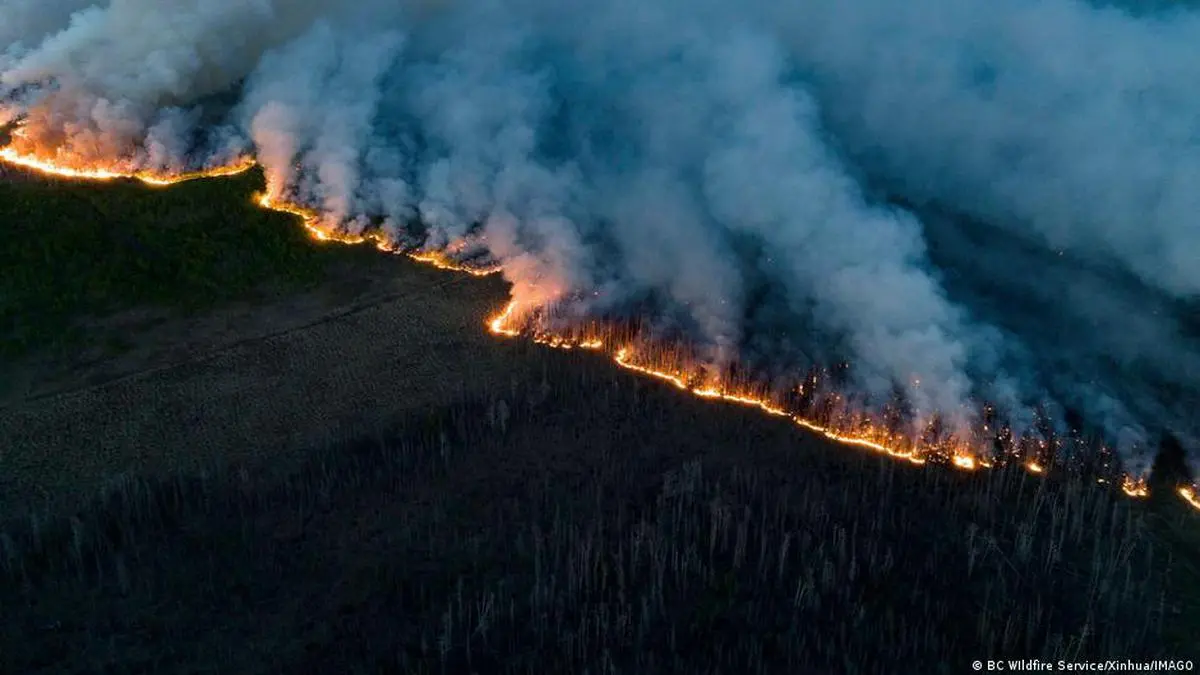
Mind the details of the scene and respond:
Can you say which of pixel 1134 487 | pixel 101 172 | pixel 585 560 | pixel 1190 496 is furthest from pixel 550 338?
pixel 101 172

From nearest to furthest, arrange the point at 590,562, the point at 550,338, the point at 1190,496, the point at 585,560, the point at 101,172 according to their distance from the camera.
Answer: the point at 585,560, the point at 590,562, the point at 1190,496, the point at 550,338, the point at 101,172

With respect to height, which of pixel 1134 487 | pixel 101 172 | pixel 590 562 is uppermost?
pixel 101 172

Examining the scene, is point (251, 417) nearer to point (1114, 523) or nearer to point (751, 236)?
point (751, 236)

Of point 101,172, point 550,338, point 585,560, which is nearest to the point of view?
point 585,560

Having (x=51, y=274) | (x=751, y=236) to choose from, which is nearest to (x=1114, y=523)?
(x=751, y=236)

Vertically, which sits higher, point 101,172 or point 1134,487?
point 101,172

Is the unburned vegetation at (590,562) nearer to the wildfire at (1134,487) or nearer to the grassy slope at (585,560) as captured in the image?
the grassy slope at (585,560)

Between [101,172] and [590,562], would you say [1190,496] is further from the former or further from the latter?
[101,172]

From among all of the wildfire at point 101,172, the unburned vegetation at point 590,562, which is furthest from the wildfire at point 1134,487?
the wildfire at point 101,172
